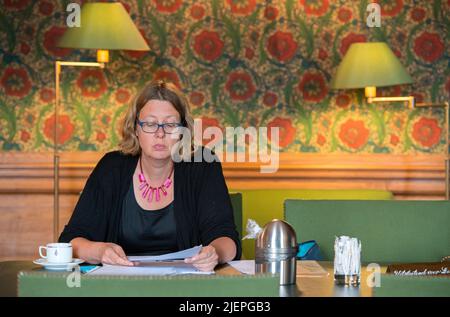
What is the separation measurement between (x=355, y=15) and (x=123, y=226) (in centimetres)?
239

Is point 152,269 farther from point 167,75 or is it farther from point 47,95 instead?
point 47,95

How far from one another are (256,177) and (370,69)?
2.87ft

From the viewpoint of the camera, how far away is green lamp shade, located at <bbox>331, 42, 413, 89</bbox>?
4.43 metres

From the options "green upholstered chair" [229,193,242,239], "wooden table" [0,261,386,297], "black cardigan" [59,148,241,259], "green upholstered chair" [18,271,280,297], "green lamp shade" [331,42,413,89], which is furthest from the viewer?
"green lamp shade" [331,42,413,89]

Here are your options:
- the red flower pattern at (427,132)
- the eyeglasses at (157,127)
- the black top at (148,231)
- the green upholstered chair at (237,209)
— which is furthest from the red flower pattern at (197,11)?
the black top at (148,231)

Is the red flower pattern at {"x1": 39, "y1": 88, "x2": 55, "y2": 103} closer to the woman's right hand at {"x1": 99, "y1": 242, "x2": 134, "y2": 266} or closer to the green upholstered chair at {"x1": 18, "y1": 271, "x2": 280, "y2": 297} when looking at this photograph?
the woman's right hand at {"x1": 99, "y1": 242, "x2": 134, "y2": 266}

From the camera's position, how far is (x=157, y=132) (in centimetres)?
299

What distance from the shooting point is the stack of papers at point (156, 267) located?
89.0 inches

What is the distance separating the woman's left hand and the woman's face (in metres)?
0.61

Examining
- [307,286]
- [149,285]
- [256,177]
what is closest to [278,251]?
[307,286]
